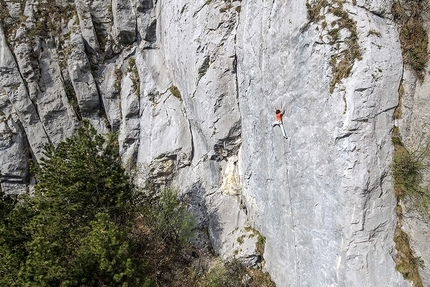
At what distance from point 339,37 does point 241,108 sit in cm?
556

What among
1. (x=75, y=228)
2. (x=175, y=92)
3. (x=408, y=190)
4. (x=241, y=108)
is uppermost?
(x=408, y=190)

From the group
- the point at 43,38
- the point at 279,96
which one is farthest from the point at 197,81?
the point at 43,38

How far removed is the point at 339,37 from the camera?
9.58m

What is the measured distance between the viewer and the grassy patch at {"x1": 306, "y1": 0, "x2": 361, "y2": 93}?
30.7 ft

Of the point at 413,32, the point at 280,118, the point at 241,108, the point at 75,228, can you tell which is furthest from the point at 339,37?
the point at 75,228

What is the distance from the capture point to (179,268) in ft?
49.4

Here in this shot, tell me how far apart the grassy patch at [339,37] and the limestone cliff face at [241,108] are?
0.11ft

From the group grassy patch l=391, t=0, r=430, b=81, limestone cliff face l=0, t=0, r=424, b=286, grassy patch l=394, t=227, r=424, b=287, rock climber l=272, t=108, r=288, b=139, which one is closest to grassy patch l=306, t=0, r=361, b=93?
limestone cliff face l=0, t=0, r=424, b=286

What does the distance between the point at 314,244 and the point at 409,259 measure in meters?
2.69

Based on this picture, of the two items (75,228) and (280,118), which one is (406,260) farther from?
(75,228)

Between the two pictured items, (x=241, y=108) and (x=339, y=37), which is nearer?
(x=339, y=37)

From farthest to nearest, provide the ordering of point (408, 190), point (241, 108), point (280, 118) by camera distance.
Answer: point (241, 108)
point (280, 118)
point (408, 190)

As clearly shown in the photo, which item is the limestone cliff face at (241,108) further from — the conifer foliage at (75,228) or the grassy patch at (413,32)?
the conifer foliage at (75,228)

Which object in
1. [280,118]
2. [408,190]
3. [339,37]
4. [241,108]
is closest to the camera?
[408,190]
